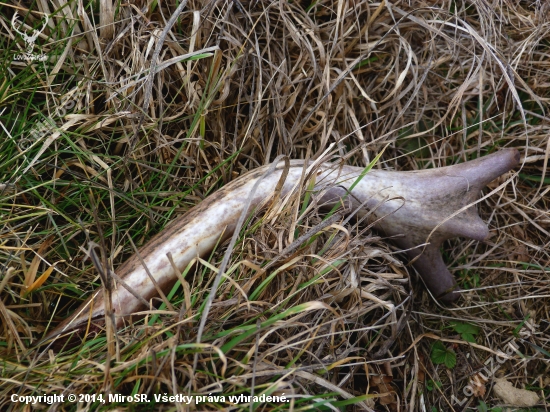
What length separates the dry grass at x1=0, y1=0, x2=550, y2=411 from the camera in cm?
154

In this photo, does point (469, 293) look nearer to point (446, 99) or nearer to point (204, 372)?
point (446, 99)

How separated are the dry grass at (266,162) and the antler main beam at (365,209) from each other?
0.26ft

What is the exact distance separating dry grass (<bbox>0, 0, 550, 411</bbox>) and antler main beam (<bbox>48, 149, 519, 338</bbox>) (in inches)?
3.1

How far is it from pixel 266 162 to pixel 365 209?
44 cm

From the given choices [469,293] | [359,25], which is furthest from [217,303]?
[359,25]

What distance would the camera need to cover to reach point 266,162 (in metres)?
1.99

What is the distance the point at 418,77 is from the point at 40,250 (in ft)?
5.54
